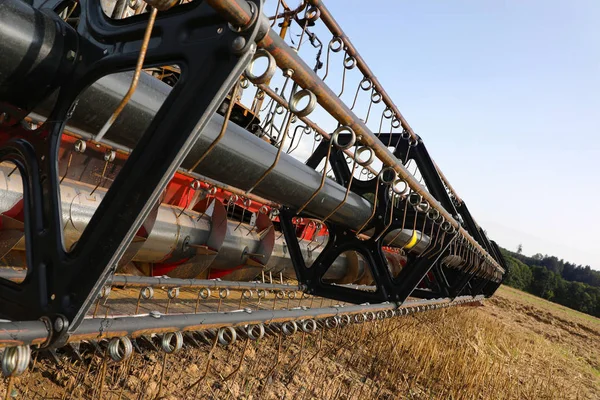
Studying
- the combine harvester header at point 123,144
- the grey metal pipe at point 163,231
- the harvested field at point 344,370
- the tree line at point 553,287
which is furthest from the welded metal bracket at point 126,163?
the tree line at point 553,287

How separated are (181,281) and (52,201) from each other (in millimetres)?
1677

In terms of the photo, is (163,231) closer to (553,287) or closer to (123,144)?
(123,144)

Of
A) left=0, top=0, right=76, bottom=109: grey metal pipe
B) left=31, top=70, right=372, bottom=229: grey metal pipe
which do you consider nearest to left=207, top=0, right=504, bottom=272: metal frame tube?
left=31, top=70, right=372, bottom=229: grey metal pipe

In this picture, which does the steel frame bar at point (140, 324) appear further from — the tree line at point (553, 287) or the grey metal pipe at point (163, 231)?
the tree line at point (553, 287)

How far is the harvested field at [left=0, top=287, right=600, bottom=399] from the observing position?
228 cm

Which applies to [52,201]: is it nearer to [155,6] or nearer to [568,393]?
[155,6]

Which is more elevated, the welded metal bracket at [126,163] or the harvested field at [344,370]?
the welded metal bracket at [126,163]

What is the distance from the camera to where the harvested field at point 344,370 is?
7.48 ft

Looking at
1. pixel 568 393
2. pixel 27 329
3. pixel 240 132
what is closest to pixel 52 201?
pixel 27 329

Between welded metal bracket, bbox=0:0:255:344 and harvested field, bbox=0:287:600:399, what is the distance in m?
0.54

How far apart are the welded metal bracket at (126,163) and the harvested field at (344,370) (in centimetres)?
54

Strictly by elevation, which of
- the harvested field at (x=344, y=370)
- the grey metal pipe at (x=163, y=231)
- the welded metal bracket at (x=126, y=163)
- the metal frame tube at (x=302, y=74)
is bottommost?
the harvested field at (x=344, y=370)

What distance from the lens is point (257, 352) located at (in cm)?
333

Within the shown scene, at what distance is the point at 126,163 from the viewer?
1056 millimetres
